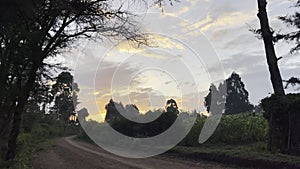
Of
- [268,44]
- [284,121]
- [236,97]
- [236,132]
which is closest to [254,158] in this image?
[284,121]

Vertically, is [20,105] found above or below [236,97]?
below

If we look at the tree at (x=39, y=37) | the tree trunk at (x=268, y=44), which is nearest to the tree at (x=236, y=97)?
the tree trunk at (x=268, y=44)

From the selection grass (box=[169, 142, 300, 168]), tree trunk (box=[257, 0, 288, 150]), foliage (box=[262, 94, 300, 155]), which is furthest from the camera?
tree trunk (box=[257, 0, 288, 150])

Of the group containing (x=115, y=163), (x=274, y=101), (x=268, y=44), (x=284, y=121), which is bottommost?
(x=115, y=163)

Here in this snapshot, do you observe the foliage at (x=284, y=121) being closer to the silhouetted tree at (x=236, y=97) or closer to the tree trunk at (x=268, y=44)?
the tree trunk at (x=268, y=44)

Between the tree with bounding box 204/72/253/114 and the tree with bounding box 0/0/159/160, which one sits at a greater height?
the tree with bounding box 204/72/253/114

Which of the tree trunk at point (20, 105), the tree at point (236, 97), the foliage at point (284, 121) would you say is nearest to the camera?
the tree trunk at point (20, 105)

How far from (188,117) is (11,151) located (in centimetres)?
1688

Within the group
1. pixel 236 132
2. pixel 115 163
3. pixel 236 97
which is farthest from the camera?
pixel 236 97

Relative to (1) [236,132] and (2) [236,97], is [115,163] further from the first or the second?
(2) [236,97]

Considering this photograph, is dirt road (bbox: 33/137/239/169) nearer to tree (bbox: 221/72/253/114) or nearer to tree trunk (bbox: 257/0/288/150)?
tree trunk (bbox: 257/0/288/150)

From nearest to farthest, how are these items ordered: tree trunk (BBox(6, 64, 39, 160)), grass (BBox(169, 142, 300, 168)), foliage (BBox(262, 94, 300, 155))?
tree trunk (BBox(6, 64, 39, 160)), grass (BBox(169, 142, 300, 168)), foliage (BBox(262, 94, 300, 155))

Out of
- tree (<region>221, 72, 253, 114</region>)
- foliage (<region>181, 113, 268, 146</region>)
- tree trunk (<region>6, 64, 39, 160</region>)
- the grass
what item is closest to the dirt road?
the grass

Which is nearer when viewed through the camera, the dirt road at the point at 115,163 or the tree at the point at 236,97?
the dirt road at the point at 115,163
